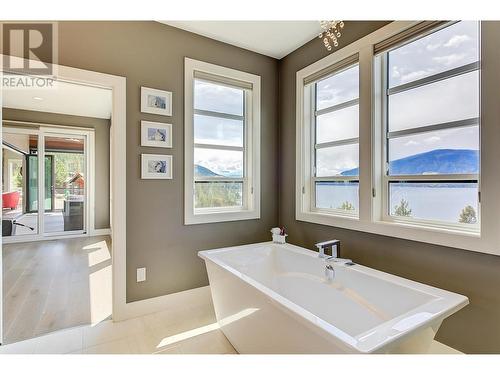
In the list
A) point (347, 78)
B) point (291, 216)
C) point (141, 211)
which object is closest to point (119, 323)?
point (141, 211)

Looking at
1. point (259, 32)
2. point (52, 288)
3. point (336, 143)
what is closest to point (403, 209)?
point (336, 143)

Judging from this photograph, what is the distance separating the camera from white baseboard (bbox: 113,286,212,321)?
2371 mm

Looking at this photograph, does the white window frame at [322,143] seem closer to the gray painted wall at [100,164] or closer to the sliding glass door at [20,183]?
the gray painted wall at [100,164]

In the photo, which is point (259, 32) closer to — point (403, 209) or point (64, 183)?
point (403, 209)

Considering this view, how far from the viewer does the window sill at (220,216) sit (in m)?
2.70

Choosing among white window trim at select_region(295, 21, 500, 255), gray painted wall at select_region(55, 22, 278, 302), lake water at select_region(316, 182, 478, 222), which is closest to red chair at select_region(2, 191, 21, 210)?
gray painted wall at select_region(55, 22, 278, 302)

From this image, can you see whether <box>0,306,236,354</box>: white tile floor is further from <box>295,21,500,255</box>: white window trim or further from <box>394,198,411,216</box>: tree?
<box>394,198,411,216</box>: tree

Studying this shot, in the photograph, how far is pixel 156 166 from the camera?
250 cm

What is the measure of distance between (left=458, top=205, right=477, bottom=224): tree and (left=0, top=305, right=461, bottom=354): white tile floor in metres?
0.86

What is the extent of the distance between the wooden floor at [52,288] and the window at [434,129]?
9.43 feet

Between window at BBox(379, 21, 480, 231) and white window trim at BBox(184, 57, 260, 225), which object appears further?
white window trim at BBox(184, 57, 260, 225)

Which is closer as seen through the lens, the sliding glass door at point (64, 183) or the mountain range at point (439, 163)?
the mountain range at point (439, 163)

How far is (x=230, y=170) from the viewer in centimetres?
312

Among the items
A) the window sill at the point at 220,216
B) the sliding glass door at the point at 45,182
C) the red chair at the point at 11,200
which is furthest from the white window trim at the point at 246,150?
the red chair at the point at 11,200
